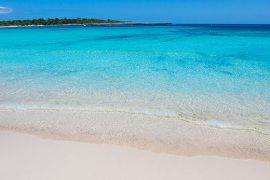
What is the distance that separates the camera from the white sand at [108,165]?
9.99 feet

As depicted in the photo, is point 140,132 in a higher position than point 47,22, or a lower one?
higher

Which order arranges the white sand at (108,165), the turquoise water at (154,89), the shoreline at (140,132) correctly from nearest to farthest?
the white sand at (108,165)
the shoreline at (140,132)
the turquoise water at (154,89)

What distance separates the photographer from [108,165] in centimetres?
323

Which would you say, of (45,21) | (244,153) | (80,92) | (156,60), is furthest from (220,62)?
(45,21)

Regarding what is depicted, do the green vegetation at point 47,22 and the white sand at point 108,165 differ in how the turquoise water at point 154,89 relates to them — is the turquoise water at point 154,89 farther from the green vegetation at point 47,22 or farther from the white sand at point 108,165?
the green vegetation at point 47,22

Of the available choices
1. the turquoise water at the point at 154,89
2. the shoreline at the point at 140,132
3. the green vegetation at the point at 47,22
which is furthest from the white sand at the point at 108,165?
the green vegetation at the point at 47,22

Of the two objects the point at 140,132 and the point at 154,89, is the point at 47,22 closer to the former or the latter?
the point at 154,89

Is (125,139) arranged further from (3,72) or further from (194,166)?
(3,72)

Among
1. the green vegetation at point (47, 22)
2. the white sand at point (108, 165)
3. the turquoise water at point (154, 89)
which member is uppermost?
the white sand at point (108, 165)

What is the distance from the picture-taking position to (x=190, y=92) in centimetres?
622

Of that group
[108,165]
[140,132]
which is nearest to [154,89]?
[140,132]

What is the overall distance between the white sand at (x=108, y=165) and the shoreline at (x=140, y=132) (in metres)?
0.19

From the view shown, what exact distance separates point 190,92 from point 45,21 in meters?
72.2

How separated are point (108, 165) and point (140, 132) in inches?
40.6
